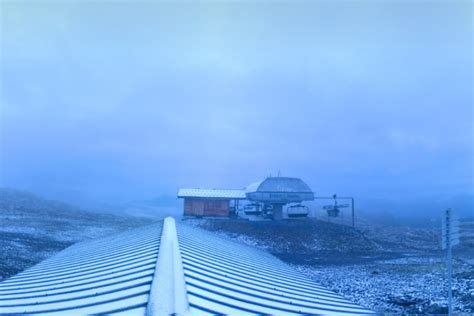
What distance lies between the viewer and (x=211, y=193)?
4734cm

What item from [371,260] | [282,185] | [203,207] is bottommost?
[371,260]

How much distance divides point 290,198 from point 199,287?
38.1m

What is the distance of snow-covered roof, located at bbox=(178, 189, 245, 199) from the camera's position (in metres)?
46.1

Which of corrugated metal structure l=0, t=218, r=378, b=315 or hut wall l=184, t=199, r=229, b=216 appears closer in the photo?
corrugated metal structure l=0, t=218, r=378, b=315

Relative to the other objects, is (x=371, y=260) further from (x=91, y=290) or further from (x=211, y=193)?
(x=91, y=290)

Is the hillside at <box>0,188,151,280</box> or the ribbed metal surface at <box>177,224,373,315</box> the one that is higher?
the ribbed metal surface at <box>177,224,373,315</box>

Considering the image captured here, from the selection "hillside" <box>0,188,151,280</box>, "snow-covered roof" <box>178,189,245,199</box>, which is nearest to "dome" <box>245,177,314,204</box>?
"snow-covered roof" <box>178,189,245,199</box>

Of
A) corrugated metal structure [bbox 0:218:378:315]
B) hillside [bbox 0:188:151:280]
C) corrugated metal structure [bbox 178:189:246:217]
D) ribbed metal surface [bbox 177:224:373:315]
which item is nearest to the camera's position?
corrugated metal structure [bbox 0:218:378:315]

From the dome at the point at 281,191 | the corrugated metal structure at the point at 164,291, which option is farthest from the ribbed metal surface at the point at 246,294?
the dome at the point at 281,191

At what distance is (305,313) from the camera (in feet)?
19.9

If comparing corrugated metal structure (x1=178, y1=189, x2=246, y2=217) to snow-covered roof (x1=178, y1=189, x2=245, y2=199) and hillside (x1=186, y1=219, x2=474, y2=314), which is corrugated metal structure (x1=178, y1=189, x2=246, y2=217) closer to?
snow-covered roof (x1=178, y1=189, x2=245, y2=199)

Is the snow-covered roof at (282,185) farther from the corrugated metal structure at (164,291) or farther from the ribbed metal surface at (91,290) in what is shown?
the ribbed metal surface at (91,290)

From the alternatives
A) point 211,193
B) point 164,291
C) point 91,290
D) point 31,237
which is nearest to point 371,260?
point 211,193

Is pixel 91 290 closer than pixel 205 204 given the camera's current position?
Yes
